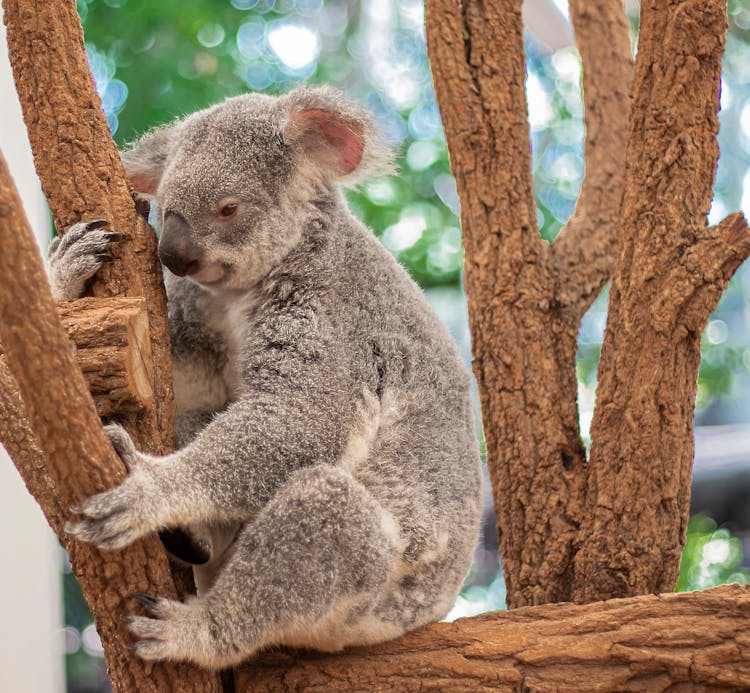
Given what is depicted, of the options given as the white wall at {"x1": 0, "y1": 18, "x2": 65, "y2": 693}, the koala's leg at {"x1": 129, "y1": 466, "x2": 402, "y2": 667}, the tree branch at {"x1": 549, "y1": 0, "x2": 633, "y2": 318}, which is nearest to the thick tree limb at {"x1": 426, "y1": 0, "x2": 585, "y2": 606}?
the tree branch at {"x1": 549, "y1": 0, "x2": 633, "y2": 318}

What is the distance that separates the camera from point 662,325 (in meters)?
2.88

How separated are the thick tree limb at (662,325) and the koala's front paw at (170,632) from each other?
136 cm

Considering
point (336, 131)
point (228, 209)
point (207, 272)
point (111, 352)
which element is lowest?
point (111, 352)

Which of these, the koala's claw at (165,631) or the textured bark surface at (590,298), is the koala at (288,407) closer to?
the koala's claw at (165,631)

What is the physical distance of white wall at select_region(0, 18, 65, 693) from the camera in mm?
4742

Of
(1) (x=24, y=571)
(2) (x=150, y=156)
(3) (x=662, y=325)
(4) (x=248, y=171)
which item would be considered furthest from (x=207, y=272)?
(1) (x=24, y=571)

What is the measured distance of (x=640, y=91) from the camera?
A: 3035 mm

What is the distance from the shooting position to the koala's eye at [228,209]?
2.68 m

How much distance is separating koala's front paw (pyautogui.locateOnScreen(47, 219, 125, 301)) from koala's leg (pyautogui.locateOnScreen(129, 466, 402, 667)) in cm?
81

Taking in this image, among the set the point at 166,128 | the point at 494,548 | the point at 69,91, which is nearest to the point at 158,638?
the point at 69,91

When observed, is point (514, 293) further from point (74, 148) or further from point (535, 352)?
point (74, 148)

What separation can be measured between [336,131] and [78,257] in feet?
3.06

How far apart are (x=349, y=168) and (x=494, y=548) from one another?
4.90m

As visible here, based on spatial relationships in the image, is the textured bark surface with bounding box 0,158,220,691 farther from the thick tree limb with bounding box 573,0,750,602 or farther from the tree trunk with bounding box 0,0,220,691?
the thick tree limb with bounding box 573,0,750,602
